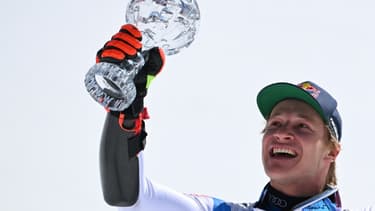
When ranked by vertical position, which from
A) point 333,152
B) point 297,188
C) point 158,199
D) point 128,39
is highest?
point 333,152

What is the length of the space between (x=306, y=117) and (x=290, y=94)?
247mm

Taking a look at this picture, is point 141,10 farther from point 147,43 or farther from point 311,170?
point 311,170

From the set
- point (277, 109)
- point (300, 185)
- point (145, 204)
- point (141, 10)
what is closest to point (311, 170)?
point (300, 185)

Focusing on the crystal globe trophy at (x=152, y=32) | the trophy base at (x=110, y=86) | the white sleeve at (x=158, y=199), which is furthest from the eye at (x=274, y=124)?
the trophy base at (x=110, y=86)

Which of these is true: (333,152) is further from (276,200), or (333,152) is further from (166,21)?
(166,21)

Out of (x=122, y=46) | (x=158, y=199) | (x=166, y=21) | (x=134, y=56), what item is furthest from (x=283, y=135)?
(x=122, y=46)

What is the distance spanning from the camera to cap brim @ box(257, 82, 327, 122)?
5441 millimetres

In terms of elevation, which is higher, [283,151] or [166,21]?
[166,21]

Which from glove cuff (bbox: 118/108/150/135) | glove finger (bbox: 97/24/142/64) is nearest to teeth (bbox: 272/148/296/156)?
glove cuff (bbox: 118/108/150/135)

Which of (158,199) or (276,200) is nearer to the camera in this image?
(158,199)

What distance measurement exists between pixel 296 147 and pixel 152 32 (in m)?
1.35

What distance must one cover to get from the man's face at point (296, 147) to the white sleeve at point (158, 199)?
649mm

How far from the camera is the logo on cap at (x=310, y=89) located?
17.7ft

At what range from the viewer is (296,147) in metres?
5.30
